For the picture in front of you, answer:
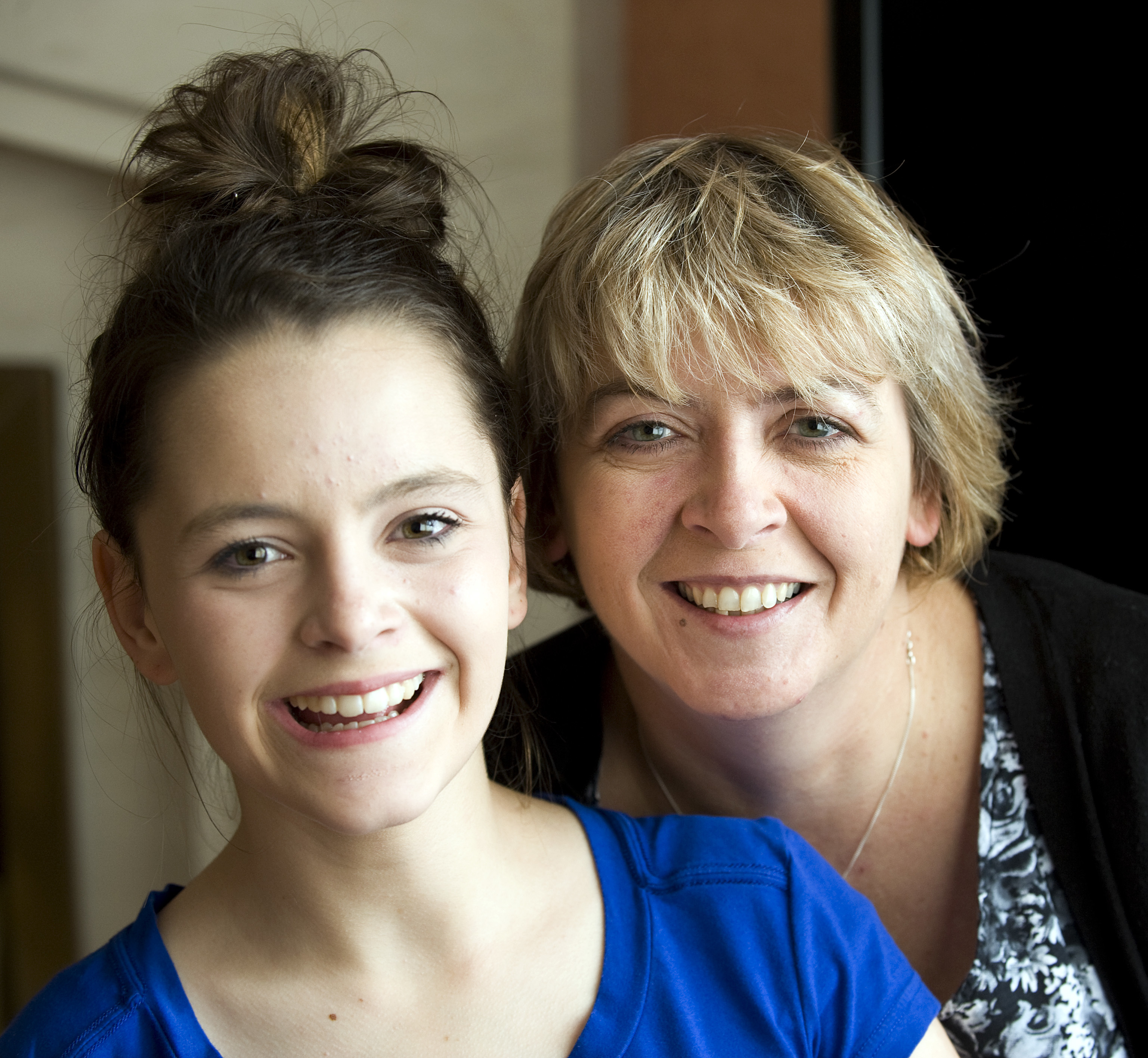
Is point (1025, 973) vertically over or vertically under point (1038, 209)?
under

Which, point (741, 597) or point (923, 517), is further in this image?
point (923, 517)

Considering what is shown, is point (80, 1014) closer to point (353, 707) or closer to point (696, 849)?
point (353, 707)

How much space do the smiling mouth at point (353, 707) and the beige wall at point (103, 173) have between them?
809mm

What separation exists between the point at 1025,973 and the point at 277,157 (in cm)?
122

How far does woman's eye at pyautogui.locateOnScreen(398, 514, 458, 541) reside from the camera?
98 cm

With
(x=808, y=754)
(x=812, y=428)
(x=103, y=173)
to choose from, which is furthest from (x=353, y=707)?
(x=103, y=173)

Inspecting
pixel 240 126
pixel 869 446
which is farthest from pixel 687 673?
pixel 240 126

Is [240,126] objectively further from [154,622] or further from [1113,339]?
[1113,339]

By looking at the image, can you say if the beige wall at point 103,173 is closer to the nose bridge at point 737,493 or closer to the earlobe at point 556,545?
the earlobe at point 556,545

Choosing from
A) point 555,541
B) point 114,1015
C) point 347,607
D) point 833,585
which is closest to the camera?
point 347,607

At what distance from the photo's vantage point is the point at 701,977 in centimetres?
109

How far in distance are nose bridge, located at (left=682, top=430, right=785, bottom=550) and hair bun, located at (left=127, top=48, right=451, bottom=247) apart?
381mm

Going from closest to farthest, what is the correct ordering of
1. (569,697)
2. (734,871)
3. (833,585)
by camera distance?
(734,871) < (833,585) < (569,697)

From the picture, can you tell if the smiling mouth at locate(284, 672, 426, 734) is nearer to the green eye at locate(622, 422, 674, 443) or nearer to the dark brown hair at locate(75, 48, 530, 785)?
the dark brown hair at locate(75, 48, 530, 785)
